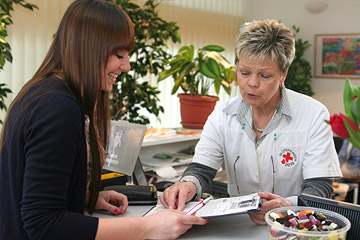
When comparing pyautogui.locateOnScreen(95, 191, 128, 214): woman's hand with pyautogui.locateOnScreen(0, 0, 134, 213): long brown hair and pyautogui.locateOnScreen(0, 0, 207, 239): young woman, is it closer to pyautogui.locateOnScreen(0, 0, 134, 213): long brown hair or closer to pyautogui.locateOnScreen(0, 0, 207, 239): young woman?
pyautogui.locateOnScreen(0, 0, 207, 239): young woman

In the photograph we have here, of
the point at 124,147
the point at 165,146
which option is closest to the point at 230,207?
the point at 124,147

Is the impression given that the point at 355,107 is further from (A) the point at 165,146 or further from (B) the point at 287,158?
(A) the point at 165,146

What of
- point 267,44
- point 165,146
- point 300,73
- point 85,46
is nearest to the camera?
point 85,46

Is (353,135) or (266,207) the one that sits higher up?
(353,135)

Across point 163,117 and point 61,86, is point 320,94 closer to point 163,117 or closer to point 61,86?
point 163,117

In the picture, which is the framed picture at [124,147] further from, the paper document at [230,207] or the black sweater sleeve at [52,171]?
the black sweater sleeve at [52,171]

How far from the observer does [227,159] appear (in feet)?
6.22

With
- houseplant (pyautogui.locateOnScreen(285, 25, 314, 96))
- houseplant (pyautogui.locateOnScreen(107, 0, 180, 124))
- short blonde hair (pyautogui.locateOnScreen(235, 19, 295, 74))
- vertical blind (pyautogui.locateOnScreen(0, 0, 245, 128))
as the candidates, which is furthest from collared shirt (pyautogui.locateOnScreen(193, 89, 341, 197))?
houseplant (pyautogui.locateOnScreen(285, 25, 314, 96))

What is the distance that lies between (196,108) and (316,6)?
3.03 m

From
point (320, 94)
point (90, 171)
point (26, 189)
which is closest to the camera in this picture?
point (26, 189)

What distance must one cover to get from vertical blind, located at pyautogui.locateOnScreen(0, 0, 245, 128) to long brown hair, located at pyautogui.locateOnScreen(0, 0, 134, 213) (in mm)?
2332

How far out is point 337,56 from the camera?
566cm

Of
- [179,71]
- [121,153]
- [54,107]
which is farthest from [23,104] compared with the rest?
[179,71]

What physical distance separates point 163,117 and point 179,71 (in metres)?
1.30
